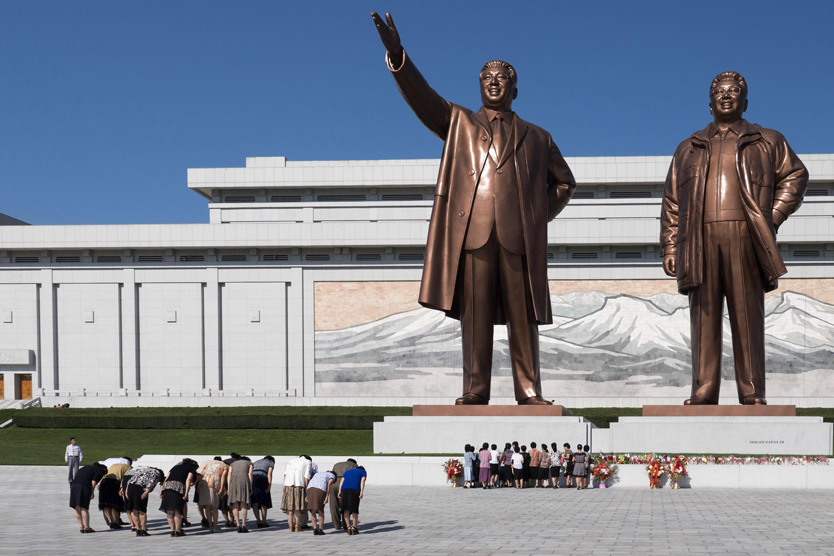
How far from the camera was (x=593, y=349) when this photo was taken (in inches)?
1428

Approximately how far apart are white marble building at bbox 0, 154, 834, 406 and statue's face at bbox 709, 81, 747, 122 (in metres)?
21.5

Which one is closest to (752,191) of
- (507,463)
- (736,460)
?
(736,460)

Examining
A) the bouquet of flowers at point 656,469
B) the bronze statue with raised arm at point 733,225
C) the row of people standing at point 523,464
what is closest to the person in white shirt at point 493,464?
the row of people standing at point 523,464

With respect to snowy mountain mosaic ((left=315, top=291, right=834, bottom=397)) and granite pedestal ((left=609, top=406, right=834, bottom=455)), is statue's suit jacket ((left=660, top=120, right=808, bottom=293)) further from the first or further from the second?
snowy mountain mosaic ((left=315, top=291, right=834, bottom=397))

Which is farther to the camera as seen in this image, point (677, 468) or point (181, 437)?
point (181, 437)

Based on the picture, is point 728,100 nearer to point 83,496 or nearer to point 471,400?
point 471,400

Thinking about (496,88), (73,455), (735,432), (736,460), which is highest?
(496,88)

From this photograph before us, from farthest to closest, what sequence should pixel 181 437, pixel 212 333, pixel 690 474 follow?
pixel 212 333 → pixel 181 437 → pixel 690 474

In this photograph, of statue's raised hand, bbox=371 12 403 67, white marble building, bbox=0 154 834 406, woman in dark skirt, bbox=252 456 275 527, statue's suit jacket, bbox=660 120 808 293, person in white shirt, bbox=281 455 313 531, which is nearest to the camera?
person in white shirt, bbox=281 455 313 531

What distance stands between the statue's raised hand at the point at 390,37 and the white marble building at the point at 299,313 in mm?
23683

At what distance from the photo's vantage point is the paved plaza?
861 cm

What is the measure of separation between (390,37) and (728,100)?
512cm

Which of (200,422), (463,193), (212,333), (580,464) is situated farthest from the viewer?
(212,333)

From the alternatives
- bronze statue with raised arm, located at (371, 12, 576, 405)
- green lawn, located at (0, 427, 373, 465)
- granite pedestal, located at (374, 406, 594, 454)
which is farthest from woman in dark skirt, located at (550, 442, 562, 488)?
green lawn, located at (0, 427, 373, 465)
